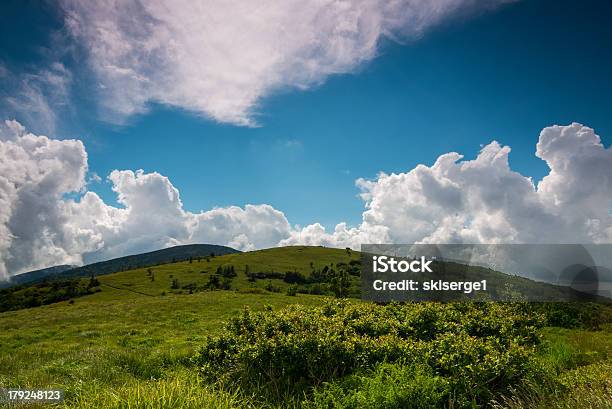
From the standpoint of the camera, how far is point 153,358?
46.8 feet

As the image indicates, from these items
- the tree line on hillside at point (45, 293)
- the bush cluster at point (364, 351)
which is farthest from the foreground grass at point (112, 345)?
the tree line on hillside at point (45, 293)

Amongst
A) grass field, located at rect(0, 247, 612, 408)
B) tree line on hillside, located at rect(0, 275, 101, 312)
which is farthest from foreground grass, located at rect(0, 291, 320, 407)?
tree line on hillside, located at rect(0, 275, 101, 312)

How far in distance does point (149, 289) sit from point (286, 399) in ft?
309

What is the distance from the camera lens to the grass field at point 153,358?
7473 millimetres

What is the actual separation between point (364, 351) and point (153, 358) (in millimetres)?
8741

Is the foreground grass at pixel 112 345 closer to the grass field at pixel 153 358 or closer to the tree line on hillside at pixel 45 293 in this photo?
the grass field at pixel 153 358

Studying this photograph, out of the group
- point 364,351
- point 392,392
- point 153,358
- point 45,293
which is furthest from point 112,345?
point 45,293

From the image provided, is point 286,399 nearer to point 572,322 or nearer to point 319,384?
point 319,384

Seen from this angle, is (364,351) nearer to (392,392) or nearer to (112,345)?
(392,392)

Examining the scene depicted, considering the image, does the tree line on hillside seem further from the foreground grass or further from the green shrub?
the green shrub

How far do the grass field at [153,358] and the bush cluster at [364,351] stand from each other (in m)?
0.48

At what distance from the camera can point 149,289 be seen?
310ft

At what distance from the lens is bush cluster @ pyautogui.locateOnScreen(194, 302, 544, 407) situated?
812 centimetres

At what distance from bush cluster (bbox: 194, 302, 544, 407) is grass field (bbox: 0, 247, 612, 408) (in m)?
0.48
